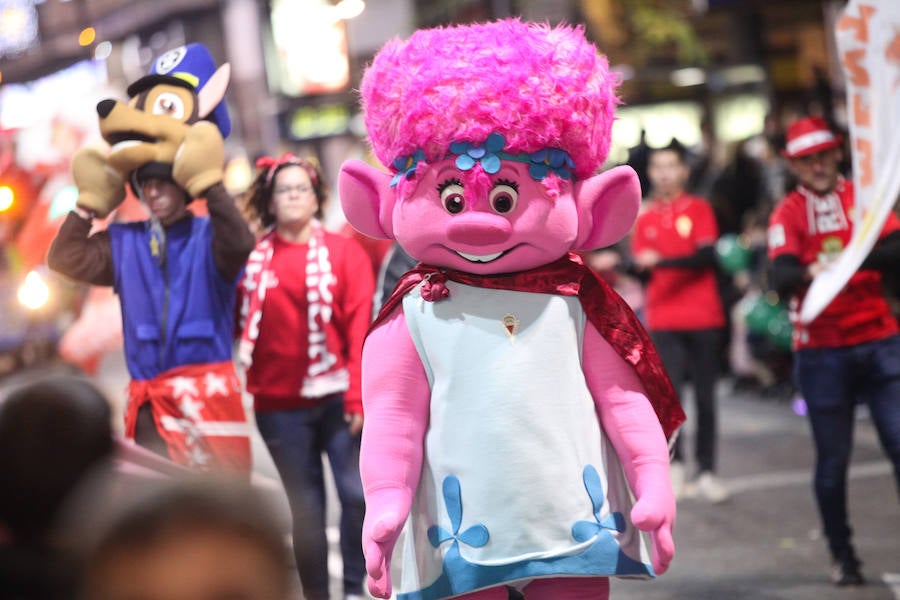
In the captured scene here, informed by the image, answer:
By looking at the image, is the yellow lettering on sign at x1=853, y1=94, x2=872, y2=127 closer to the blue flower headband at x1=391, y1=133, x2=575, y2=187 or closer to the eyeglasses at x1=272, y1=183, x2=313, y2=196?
the blue flower headband at x1=391, y1=133, x2=575, y2=187

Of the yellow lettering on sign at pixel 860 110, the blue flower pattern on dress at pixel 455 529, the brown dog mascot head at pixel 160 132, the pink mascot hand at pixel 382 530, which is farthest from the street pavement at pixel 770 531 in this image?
the yellow lettering on sign at pixel 860 110

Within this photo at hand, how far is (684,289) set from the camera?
707 centimetres

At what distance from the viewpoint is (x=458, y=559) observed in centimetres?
329

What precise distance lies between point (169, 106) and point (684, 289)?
3512 mm

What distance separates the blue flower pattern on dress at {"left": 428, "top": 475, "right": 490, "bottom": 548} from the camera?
3.28m

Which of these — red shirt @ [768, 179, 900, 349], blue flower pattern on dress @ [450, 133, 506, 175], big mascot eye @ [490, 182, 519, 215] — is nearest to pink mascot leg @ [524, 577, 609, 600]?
big mascot eye @ [490, 182, 519, 215]

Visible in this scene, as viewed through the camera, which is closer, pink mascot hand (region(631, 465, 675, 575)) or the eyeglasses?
pink mascot hand (region(631, 465, 675, 575))

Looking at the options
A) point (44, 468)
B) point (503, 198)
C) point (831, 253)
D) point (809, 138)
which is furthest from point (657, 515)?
point (809, 138)

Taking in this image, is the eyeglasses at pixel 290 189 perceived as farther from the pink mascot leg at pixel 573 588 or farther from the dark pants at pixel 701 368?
the dark pants at pixel 701 368

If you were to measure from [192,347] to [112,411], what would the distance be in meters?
2.41

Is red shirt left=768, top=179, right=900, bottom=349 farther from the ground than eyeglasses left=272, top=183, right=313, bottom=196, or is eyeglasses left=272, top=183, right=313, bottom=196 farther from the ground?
eyeglasses left=272, top=183, right=313, bottom=196

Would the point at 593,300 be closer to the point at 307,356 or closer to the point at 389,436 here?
the point at 389,436

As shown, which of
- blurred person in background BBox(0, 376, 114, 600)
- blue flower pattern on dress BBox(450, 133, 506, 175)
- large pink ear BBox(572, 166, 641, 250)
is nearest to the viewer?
blurred person in background BBox(0, 376, 114, 600)

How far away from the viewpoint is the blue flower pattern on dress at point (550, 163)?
3389 mm
